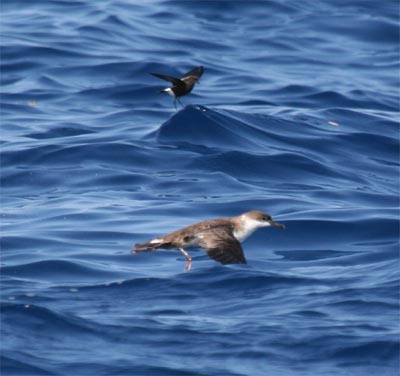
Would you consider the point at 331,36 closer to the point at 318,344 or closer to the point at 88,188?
the point at 88,188

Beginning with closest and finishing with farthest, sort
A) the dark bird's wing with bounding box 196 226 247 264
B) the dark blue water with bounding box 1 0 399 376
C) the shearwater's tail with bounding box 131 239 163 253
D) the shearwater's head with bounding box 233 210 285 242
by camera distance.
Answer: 1. the dark bird's wing with bounding box 196 226 247 264
2. the shearwater's tail with bounding box 131 239 163 253
3. the shearwater's head with bounding box 233 210 285 242
4. the dark blue water with bounding box 1 0 399 376

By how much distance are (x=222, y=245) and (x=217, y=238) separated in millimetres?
257

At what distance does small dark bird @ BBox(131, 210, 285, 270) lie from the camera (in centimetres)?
949

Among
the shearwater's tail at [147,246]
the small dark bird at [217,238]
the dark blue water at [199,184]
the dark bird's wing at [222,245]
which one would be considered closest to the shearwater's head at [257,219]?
the small dark bird at [217,238]

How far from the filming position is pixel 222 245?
9688 mm

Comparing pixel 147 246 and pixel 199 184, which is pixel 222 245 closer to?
pixel 147 246

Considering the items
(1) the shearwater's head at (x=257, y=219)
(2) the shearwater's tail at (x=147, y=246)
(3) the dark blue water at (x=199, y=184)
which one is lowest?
(3) the dark blue water at (x=199, y=184)

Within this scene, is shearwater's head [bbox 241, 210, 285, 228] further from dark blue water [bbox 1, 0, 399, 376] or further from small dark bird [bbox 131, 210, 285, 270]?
dark blue water [bbox 1, 0, 399, 376]

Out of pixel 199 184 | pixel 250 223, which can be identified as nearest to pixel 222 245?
pixel 250 223

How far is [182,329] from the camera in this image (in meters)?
11.9

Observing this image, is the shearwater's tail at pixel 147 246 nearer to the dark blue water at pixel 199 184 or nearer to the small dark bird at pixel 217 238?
the small dark bird at pixel 217 238

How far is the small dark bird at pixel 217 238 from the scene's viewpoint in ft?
31.1

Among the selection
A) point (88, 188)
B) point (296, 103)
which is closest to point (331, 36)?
point (296, 103)

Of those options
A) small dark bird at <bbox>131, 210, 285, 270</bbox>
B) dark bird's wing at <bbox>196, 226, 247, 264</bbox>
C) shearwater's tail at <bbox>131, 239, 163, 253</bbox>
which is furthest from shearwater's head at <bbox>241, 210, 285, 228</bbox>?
shearwater's tail at <bbox>131, 239, 163, 253</bbox>
